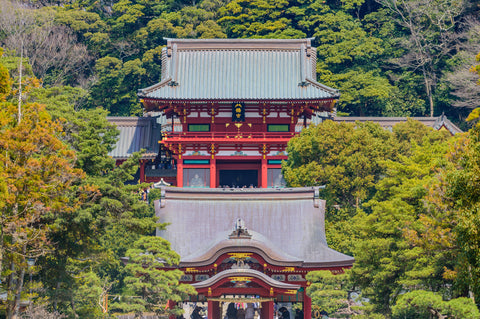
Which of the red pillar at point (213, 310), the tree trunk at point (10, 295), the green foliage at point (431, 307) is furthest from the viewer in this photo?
the red pillar at point (213, 310)

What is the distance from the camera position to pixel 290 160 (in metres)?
39.2

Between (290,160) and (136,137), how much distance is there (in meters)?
11.2

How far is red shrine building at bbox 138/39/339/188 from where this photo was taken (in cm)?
4412

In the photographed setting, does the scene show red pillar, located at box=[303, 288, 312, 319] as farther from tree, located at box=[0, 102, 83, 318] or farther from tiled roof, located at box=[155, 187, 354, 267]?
tree, located at box=[0, 102, 83, 318]

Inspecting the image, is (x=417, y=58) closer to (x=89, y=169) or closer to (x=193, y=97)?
(x=193, y=97)

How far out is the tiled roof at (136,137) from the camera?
1805 inches

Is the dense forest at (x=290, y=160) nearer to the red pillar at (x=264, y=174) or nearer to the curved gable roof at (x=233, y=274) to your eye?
the curved gable roof at (x=233, y=274)

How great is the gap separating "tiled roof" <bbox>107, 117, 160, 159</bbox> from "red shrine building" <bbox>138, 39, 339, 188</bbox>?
94cm

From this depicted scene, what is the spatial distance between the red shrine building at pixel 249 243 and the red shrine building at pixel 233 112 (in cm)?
1112

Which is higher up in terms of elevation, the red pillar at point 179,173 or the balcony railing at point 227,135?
the balcony railing at point 227,135

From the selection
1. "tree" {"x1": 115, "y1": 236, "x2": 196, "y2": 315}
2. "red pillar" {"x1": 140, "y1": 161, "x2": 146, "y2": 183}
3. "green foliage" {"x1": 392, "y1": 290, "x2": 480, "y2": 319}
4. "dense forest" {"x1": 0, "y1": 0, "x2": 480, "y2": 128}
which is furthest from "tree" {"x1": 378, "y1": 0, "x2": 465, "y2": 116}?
"green foliage" {"x1": 392, "y1": 290, "x2": 480, "y2": 319}

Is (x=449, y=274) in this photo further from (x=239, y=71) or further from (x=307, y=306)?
(x=239, y=71)

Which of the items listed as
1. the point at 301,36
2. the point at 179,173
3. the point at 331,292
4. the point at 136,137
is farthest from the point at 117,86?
the point at 331,292

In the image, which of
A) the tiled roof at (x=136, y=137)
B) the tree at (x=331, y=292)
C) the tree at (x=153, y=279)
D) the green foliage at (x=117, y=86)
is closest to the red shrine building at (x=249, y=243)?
the tree at (x=331, y=292)
